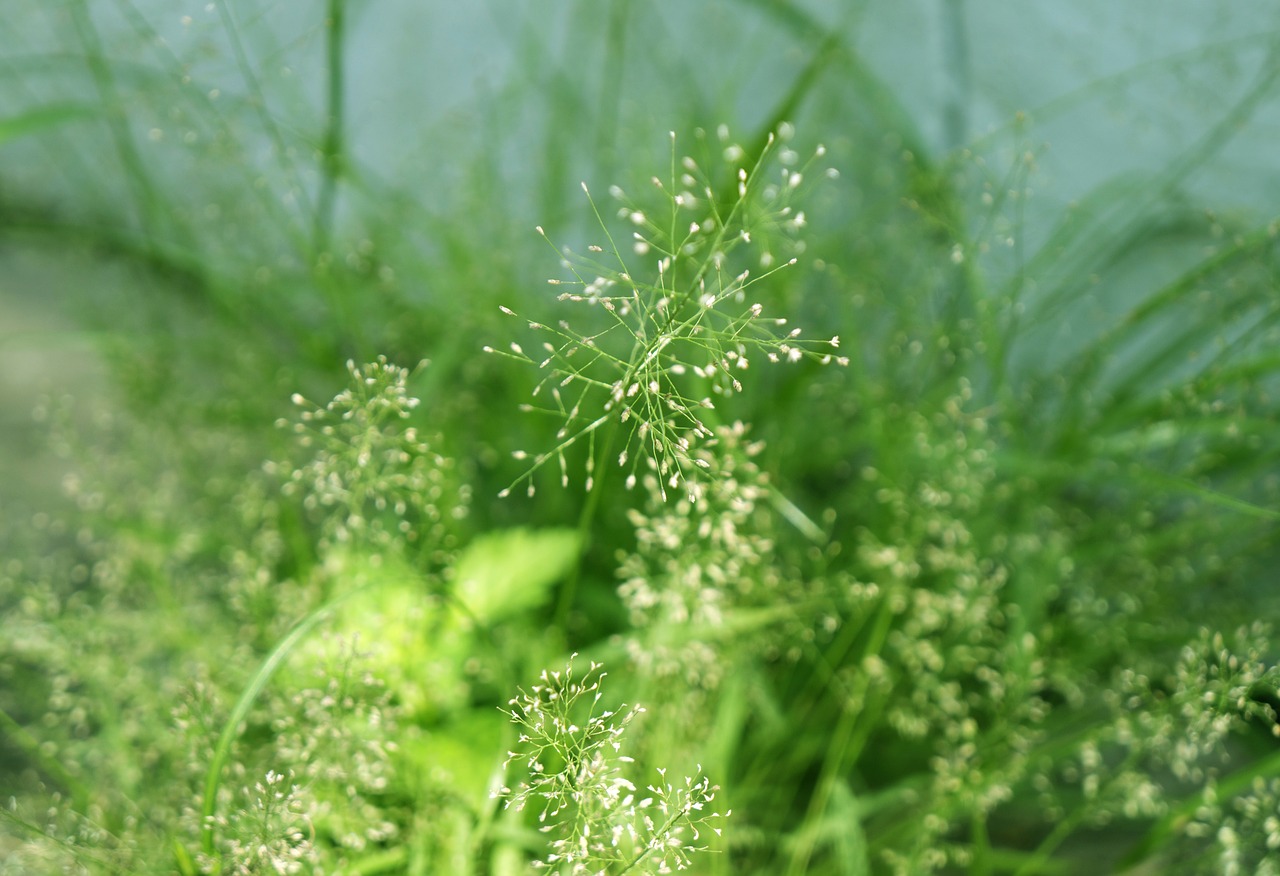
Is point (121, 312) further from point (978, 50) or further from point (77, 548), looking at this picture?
point (978, 50)

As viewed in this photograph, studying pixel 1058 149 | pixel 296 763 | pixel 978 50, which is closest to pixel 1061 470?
pixel 1058 149

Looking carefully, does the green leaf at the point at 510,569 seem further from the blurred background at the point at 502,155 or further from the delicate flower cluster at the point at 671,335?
the blurred background at the point at 502,155

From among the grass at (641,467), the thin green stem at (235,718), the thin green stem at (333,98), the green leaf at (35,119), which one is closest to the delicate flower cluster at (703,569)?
the grass at (641,467)

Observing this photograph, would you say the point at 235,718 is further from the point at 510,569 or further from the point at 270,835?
the point at 510,569

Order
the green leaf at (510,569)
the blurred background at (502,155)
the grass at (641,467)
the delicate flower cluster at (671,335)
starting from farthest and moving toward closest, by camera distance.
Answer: the blurred background at (502,155) → the green leaf at (510,569) → the grass at (641,467) → the delicate flower cluster at (671,335)

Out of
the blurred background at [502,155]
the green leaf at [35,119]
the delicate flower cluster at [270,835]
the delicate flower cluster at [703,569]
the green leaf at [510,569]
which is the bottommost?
the delicate flower cluster at [270,835]

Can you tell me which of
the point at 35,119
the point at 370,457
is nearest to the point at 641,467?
the point at 370,457
